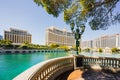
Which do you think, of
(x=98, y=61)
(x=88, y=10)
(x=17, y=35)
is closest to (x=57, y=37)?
(x=17, y=35)

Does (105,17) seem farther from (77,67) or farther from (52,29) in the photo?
(52,29)

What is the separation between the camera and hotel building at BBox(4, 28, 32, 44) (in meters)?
98.8

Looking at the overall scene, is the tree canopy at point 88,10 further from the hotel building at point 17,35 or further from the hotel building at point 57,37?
the hotel building at point 57,37

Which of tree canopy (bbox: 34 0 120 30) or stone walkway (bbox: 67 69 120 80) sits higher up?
tree canopy (bbox: 34 0 120 30)

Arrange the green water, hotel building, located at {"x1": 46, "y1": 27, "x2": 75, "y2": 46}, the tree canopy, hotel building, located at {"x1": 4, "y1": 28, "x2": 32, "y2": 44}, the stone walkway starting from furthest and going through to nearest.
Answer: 1. hotel building, located at {"x1": 46, "y1": 27, "x2": 75, "y2": 46}
2. hotel building, located at {"x1": 4, "y1": 28, "x2": 32, "y2": 44}
3. the green water
4. the tree canopy
5. the stone walkway

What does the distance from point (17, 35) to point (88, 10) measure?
10535cm

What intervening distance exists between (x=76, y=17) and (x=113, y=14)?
203 centimetres

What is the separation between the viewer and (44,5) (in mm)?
6355

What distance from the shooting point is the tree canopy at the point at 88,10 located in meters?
6.42

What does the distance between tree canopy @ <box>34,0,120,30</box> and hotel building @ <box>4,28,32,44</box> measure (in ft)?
321

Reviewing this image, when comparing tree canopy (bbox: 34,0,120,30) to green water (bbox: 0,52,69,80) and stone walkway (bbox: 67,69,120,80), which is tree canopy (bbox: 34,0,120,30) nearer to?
stone walkway (bbox: 67,69,120,80)

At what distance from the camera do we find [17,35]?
105875 mm

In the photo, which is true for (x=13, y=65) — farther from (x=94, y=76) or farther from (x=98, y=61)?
(x=94, y=76)

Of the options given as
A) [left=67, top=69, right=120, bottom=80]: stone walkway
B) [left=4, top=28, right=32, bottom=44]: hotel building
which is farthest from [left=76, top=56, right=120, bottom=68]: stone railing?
[left=4, top=28, right=32, bottom=44]: hotel building
